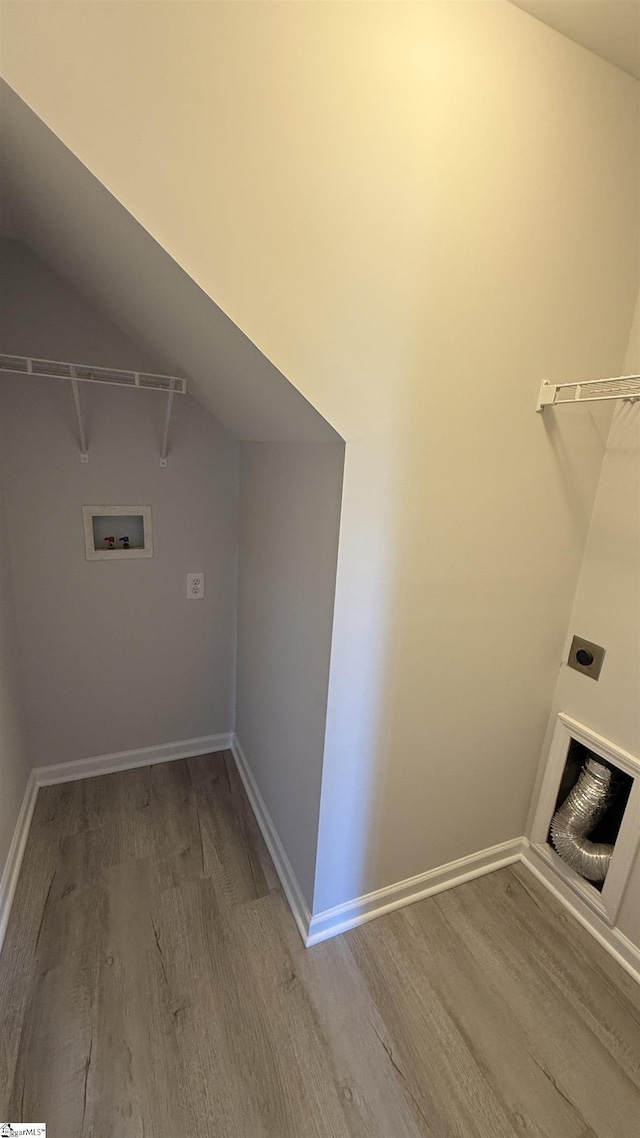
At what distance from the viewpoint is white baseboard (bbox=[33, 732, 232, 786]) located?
2.12 metres

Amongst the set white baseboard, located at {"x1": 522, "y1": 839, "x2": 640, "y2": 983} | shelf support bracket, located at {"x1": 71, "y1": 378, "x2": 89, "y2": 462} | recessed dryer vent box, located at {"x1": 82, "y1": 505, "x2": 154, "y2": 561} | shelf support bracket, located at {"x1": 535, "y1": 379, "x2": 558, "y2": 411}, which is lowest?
white baseboard, located at {"x1": 522, "y1": 839, "x2": 640, "y2": 983}

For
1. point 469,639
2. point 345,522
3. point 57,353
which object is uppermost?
point 57,353

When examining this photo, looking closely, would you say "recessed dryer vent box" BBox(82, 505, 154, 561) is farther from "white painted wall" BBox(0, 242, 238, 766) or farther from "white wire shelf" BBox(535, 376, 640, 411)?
"white wire shelf" BBox(535, 376, 640, 411)

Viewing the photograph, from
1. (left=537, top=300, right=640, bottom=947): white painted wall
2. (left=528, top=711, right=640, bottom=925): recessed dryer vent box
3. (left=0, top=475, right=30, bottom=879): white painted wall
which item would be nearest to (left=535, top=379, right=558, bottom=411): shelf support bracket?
(left=537, top=300, right=640, bottom=947): white painted wall

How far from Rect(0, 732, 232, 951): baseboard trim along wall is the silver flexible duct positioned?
1.57m

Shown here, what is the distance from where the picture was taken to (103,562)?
1.96m

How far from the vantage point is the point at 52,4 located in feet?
2.42

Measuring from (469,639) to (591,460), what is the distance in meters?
0.68

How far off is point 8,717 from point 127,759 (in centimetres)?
68

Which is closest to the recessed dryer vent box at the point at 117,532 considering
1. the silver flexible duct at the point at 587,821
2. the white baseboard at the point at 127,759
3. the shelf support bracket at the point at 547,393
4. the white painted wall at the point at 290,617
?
the white painted wall at the point at 290,617

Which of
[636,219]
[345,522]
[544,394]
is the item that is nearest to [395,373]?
[345,522]

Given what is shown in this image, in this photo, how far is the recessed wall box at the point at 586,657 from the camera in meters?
1.55

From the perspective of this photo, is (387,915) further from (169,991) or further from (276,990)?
(169,991)

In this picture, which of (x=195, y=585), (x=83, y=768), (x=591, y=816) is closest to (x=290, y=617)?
(x=195, y=585)
